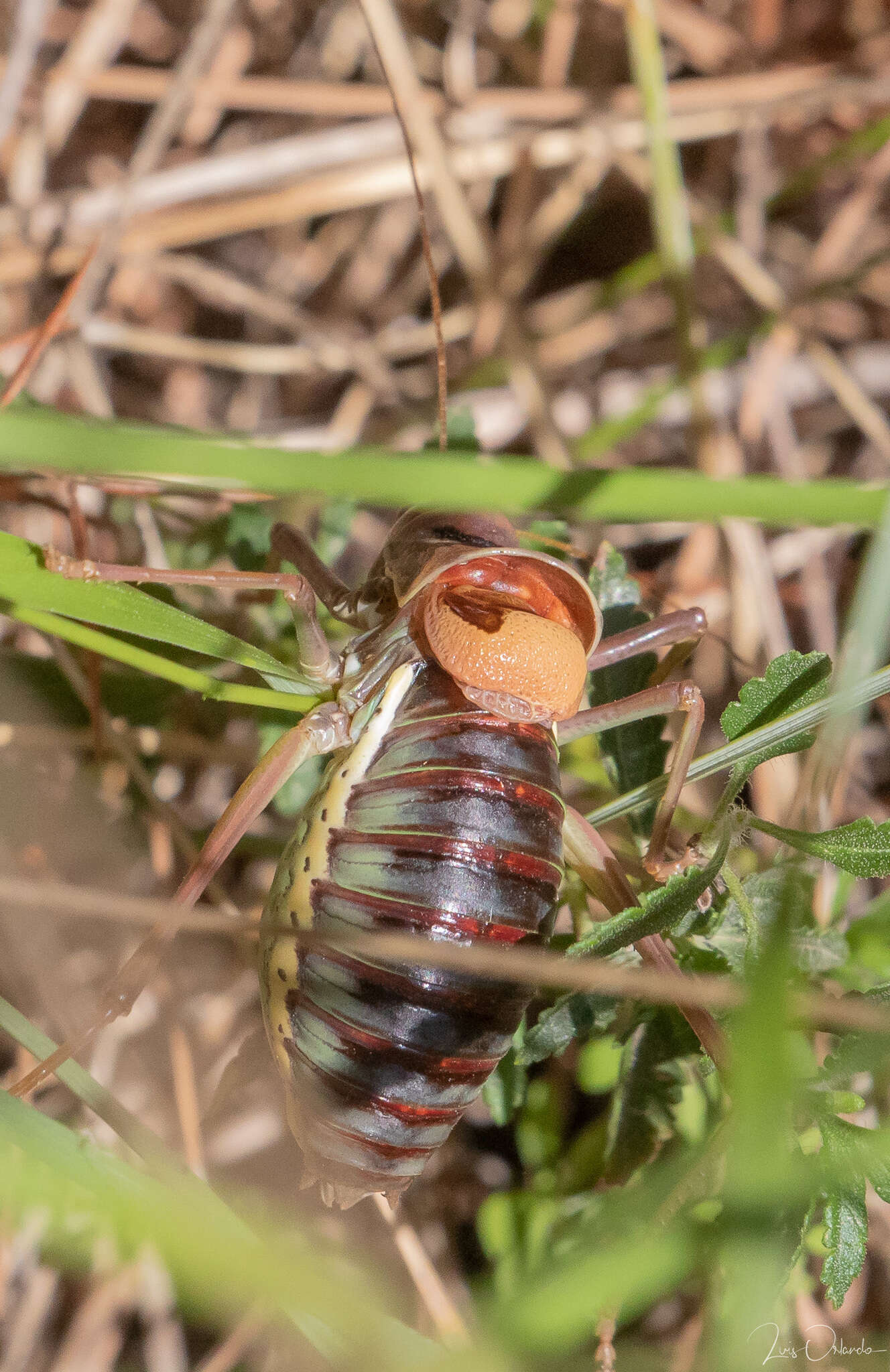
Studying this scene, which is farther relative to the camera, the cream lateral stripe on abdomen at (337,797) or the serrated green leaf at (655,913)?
the cream lateral stripe on abdomen at (337,797)

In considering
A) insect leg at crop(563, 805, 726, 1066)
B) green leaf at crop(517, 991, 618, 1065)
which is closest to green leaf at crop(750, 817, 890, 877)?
insect leg at crop(563, 805, 726, 1066)

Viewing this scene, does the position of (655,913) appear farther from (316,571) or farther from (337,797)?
(316,571)

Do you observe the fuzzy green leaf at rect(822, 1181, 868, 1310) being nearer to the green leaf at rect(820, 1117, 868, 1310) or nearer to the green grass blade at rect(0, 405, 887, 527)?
the green leaf at rect(820, 1117, 868, 1310)

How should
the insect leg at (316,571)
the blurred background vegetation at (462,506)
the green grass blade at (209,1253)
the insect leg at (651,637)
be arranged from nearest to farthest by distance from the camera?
the green grass blade at (209,1253) → the blurred background vegetation at (462,506) → the insect leg at (651,637) → the insect leg at (316,571)

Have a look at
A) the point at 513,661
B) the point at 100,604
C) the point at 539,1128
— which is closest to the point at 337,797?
the point at 513,661

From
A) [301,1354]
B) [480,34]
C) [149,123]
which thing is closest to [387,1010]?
[301,1354]

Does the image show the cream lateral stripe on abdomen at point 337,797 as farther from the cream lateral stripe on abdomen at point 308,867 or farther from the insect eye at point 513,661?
the insect eye at point 513,661

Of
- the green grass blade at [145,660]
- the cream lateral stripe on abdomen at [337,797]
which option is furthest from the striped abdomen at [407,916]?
the green grass blade at [145,660]
